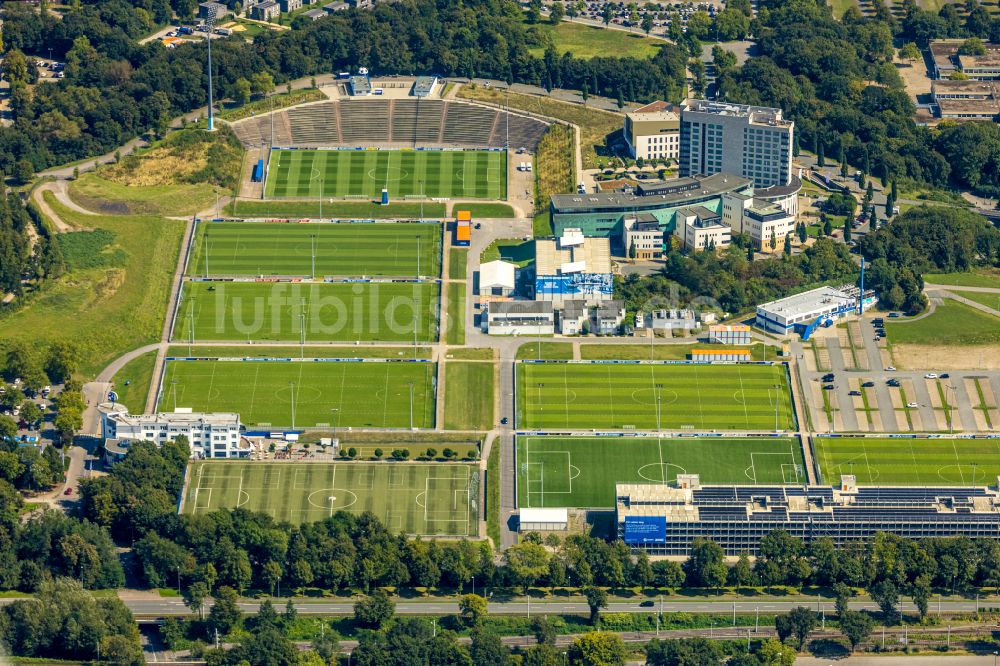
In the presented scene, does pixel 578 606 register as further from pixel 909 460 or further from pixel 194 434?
pixel 194 434

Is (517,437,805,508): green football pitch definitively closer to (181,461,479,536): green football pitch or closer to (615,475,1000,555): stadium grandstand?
(181,461,479,536): green football pitch

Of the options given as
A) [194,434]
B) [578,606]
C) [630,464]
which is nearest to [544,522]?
[578,606]

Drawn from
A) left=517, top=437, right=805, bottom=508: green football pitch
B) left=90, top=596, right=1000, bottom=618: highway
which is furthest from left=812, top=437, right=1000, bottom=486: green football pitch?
left=90, top=596, right=1000, bottom=618: highway

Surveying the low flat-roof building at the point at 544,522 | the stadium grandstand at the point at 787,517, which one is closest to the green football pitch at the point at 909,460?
the stadium grandstand at the point at 787,517

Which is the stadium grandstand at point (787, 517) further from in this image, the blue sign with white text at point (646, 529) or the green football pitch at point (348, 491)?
the green football pitch at point (348, 491)

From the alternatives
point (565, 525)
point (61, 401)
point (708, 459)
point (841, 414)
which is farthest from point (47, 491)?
point (841, 414)

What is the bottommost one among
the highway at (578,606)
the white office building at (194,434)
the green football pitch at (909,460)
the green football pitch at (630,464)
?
the green football pitch at (909,460)
